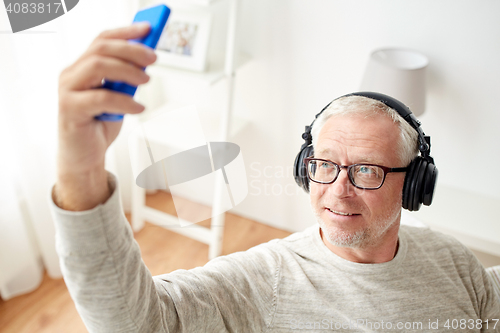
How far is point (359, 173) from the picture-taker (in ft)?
3.34

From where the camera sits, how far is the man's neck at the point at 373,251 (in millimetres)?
1062

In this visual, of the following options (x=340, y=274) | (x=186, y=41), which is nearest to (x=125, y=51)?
(x=340, y=274)

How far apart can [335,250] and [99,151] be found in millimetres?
725

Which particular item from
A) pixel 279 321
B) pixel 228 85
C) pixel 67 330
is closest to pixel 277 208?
pixel 228 85

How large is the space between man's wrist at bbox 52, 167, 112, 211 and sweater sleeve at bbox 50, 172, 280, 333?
0.01 meters

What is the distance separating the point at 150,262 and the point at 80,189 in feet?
5.33

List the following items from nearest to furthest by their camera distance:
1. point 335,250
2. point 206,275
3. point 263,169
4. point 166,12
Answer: point 166,12 → point 206,275 → point 335,250 → point 263,169

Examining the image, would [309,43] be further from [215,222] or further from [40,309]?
[40,309]

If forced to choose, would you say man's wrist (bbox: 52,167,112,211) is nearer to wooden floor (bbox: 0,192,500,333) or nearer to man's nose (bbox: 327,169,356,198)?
man's nose (bbox: 327,169,356,198)

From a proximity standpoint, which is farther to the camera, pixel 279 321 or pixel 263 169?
pixel 263 169

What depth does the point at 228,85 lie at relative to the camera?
193 cm

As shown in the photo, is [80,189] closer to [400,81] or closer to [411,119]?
[411,119]

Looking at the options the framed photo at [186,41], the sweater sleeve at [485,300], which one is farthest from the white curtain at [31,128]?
the sweater sleeve at [485,300]

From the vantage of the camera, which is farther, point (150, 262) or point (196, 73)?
point (150, 262)
